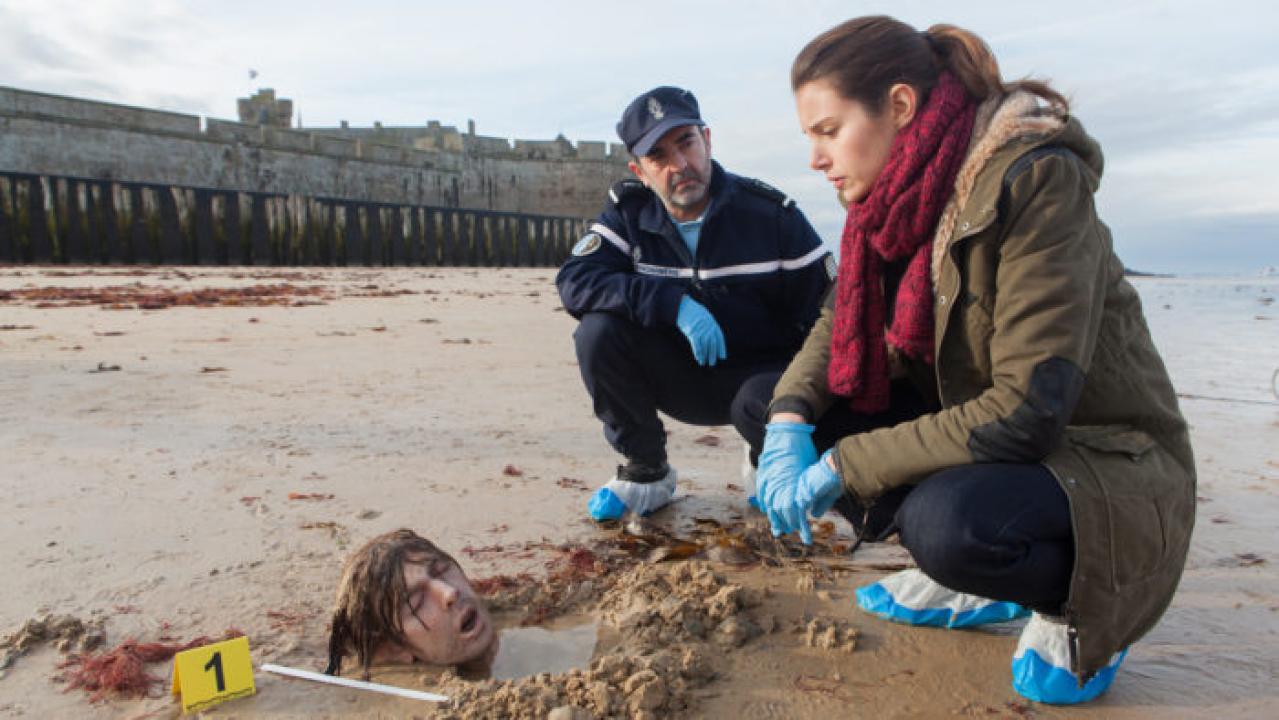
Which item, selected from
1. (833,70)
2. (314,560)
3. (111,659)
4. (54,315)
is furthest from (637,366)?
(54,315)

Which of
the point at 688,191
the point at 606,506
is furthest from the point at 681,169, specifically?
the point at 606,506

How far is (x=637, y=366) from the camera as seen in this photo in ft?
9.89

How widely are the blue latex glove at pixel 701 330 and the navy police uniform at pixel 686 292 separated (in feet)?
0.36

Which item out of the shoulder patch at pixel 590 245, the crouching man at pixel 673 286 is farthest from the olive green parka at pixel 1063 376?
the shoulder patch at pixel 590 245

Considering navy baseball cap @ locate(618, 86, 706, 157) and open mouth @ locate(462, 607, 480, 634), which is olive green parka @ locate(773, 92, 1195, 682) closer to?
open mouth @ locate(462, 607, 480, 634)

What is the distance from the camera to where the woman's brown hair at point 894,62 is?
176cm

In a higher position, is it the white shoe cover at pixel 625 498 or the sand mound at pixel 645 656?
the white shoe cover at pixel 625 498

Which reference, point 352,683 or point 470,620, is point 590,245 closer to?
point 470,620

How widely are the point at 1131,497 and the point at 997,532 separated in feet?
0.86

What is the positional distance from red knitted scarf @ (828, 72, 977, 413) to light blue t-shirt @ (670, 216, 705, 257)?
38.4 inches

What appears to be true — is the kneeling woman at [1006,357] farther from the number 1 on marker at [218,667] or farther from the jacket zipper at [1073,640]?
the number 1 on marker at [218,667]

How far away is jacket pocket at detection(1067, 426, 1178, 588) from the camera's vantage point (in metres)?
1.61

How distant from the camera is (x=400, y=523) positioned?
2678 mm

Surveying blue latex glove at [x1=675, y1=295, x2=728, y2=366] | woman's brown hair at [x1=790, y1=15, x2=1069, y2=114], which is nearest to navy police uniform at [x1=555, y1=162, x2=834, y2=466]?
blue latex glove at [x1=675, y1=295, x2=728, y2=366]
